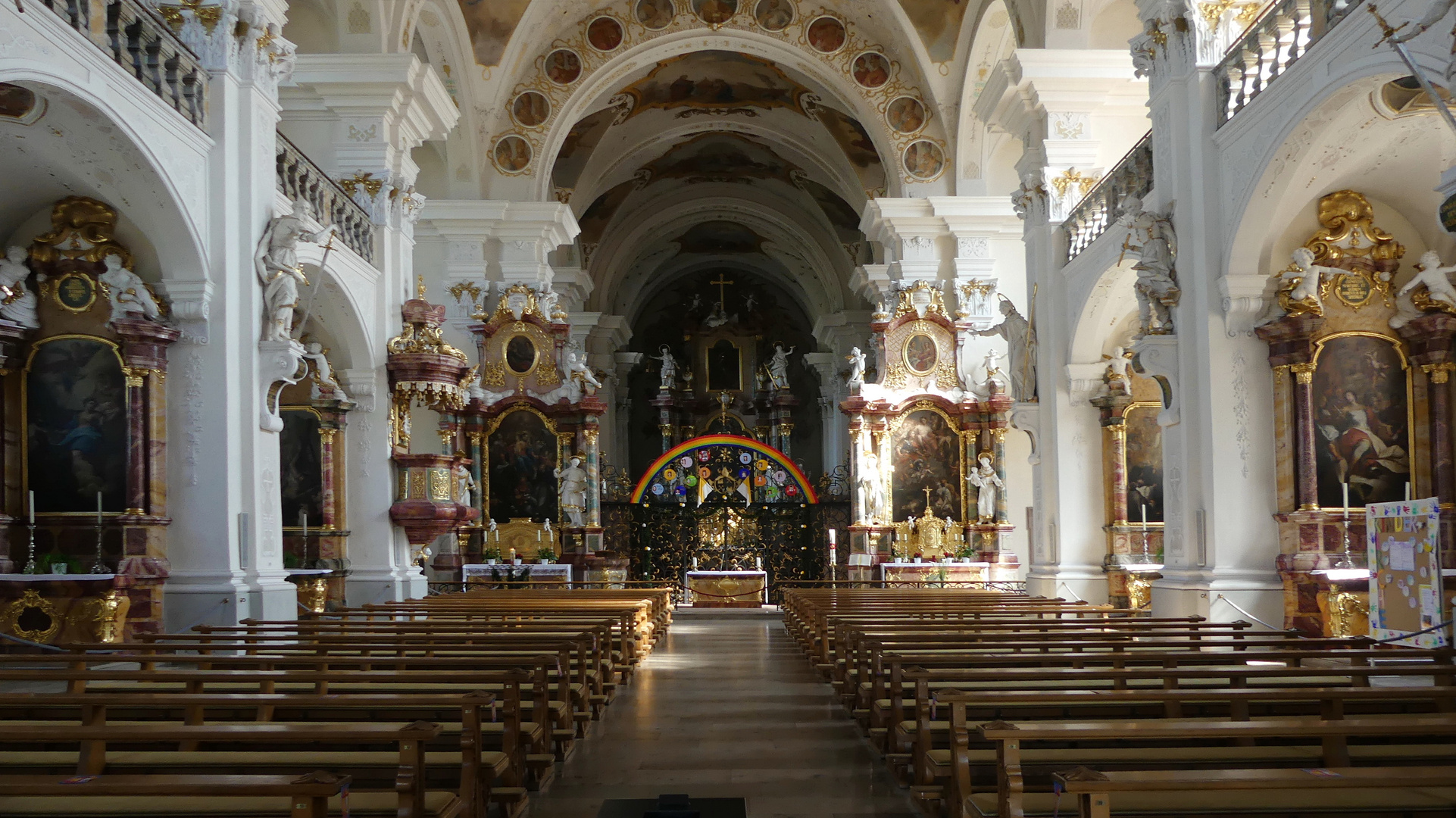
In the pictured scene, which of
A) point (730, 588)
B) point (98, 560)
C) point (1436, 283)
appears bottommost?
point (730, 588)

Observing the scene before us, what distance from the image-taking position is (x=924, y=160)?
21938 mm

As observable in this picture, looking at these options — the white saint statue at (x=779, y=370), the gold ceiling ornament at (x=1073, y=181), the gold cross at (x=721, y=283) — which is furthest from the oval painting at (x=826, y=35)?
the gold cross at (x=721, y=283)

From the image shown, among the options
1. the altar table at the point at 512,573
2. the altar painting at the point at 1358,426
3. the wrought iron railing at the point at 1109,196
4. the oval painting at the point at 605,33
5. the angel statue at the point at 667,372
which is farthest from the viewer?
the angel statue at the point at 667,372

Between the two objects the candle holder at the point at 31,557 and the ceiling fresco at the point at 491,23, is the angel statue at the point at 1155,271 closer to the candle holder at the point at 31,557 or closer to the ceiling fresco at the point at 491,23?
the candle holder at the point at 31,557

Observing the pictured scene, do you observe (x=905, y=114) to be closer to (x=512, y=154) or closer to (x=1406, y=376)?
(x=512, y=154)

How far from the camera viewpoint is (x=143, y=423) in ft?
32.1

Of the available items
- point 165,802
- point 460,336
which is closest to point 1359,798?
point 165,802

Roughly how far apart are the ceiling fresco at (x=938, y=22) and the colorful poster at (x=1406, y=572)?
557 inches

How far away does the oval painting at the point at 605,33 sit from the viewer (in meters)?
21.6

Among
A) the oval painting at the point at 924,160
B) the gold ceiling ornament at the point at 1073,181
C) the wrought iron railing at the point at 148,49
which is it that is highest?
the oval painting at the point at 924,160

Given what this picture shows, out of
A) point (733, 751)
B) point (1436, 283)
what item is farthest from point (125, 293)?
point (1436, 283)

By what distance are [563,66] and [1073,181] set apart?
33.3 ft

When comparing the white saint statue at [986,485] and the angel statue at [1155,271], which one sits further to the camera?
the white saint statue at [986,485]

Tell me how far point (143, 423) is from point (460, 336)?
1217 centimetres
